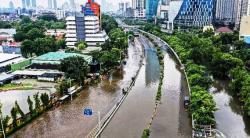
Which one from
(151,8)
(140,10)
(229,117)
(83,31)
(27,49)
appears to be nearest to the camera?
(229,117)

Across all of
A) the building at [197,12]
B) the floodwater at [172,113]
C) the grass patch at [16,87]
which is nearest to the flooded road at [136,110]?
the floodwater at [172,113]

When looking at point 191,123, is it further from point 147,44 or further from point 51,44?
point 147,44

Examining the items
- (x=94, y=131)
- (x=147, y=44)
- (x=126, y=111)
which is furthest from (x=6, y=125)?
(x=147, y=44)

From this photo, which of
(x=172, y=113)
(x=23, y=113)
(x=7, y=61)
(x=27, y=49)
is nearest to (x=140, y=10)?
(x=27, y=49)

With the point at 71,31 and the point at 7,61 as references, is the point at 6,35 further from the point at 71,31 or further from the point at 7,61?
the point at 7,61

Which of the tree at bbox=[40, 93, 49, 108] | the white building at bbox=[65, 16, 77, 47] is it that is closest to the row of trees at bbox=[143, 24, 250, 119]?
the tree at bbox=[40, 93, 49, 108]

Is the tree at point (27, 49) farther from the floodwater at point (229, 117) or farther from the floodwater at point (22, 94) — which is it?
the floodwater at point (229, 117)

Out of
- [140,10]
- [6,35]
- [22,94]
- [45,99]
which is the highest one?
[140,10]
